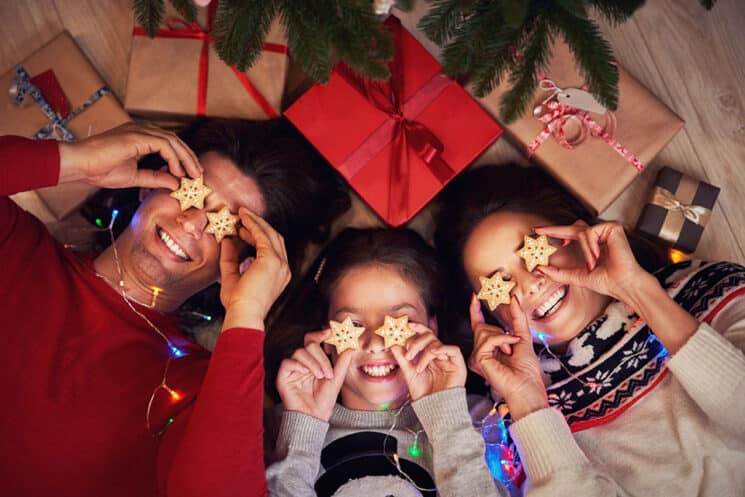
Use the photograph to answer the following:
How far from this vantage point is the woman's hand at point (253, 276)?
6.74 ft

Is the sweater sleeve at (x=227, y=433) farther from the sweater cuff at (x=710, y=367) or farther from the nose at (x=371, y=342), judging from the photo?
the sweater cuff at (x=710, y=367)

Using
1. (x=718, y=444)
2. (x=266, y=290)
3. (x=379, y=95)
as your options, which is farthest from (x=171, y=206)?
(x=718, y=444)

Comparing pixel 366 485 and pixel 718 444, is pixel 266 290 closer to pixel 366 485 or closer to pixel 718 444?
pixel 366 485

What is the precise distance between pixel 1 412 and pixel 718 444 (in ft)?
8.51

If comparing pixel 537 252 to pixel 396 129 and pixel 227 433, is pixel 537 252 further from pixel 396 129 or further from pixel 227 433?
pixel 227 433

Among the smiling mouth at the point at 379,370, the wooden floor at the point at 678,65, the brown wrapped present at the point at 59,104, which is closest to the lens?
the smiling mouth at the point at 379,370

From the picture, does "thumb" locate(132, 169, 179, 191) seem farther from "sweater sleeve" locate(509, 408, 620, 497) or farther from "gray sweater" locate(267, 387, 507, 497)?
"sweater sleeve" locate(509, 408, 620, 497)

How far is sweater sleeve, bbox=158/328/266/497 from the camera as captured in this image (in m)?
1.85

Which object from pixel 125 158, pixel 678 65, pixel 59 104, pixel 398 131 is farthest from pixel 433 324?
pixel 59 104

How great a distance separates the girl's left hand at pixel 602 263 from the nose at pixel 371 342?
0.68 meters

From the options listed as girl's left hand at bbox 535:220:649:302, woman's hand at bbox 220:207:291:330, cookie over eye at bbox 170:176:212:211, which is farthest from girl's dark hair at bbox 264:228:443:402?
cookie over eye at bbox 170:176:212:211

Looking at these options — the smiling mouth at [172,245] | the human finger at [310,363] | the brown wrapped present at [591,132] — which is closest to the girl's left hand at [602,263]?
the brown wrapped present at [591,132]

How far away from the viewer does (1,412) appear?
216cm

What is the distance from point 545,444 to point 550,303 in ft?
1.87
